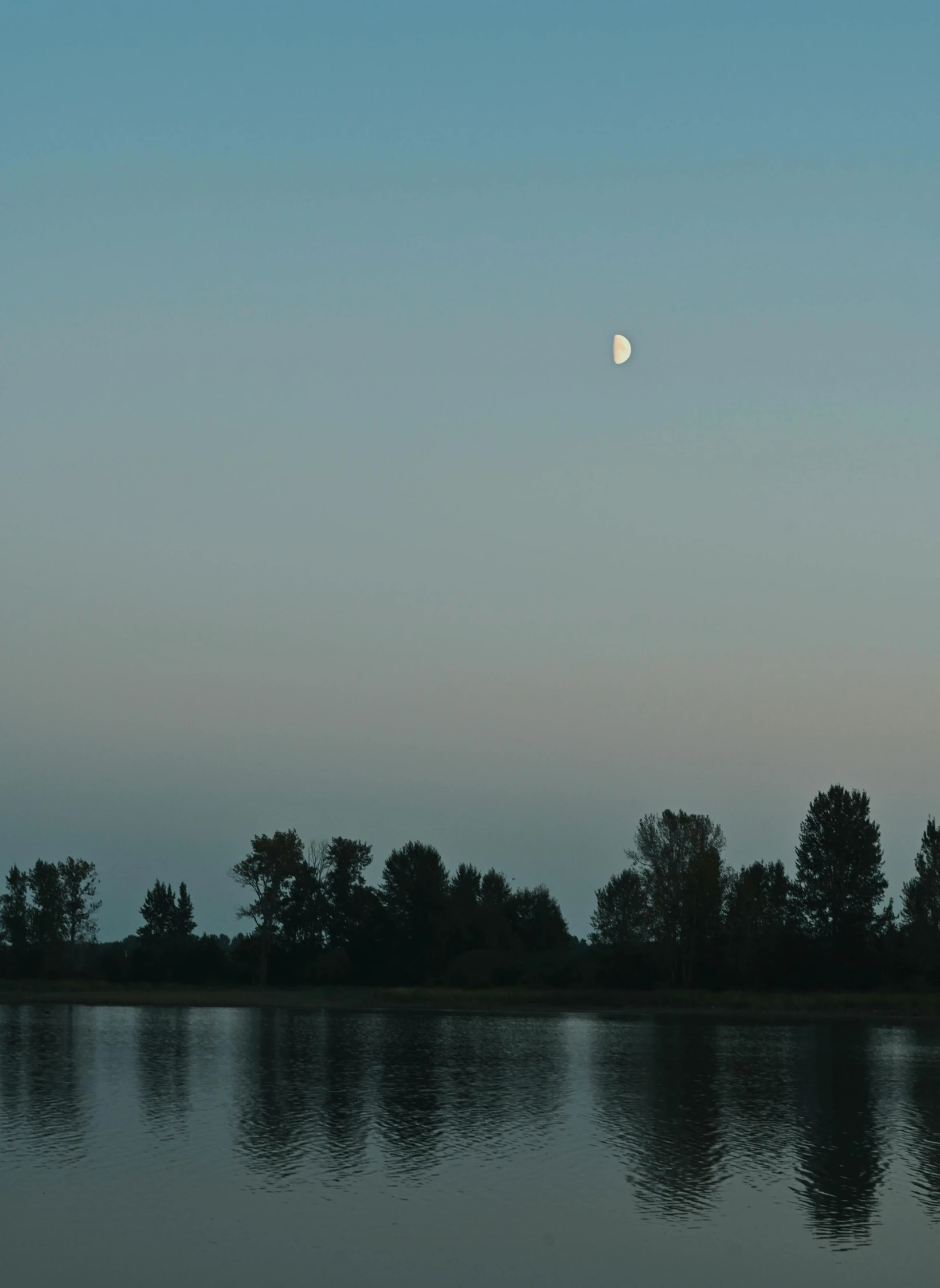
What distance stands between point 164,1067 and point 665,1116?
60.9 ft

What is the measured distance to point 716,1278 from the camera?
1736cm

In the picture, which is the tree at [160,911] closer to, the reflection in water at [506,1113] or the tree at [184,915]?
the tree at [184,915]

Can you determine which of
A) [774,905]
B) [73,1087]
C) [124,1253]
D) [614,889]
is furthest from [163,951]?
[124,1253]

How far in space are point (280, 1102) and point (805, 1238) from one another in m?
17.6

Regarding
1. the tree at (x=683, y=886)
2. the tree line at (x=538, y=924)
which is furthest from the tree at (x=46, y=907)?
the tree at (x=683, y=886)

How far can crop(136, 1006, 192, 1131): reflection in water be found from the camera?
32.4 meters

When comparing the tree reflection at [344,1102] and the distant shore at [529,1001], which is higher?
the tree reflection at [344,1102]

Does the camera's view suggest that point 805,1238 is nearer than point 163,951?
Yes

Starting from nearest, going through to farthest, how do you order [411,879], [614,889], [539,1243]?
[539,1243] < [411,879] < [614,889]

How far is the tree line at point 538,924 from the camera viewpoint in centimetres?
9338

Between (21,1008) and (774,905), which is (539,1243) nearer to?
(21,1008)

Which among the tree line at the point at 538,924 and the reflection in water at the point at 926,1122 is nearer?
the reflection in water at the point at 926,1122

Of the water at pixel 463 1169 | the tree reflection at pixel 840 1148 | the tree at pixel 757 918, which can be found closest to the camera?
the water at pixel 463 1169

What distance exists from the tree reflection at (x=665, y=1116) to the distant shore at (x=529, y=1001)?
25.9 meters
